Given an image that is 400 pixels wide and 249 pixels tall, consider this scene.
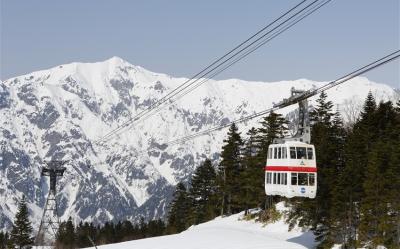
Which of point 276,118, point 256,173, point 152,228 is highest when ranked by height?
point 276,118

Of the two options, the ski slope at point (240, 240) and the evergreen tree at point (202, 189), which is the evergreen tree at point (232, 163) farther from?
the ski slope at point (240, 240)

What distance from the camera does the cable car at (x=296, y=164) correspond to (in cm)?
4409

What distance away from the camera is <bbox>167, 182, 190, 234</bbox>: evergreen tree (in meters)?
120

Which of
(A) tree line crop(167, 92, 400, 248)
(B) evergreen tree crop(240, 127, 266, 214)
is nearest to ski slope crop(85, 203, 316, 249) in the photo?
(A) tree line crop(167, 92, 400, 248)

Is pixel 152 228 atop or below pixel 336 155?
below

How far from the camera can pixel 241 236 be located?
64125mm

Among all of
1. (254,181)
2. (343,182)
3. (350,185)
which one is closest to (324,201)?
(343,182)

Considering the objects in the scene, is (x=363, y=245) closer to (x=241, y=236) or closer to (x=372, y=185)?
(x=372, y=185)

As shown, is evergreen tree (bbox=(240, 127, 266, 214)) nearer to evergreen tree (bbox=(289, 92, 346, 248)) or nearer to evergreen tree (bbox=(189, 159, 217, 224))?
evergreen tree (bbox=(289, 92, 346, 248))

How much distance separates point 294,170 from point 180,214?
272 ft

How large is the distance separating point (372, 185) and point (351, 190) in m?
3.11

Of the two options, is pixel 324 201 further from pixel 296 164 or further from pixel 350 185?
pixel 296 164

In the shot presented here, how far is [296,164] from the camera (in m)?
44.3

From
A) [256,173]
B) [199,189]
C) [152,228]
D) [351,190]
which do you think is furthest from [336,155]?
[152,228]
